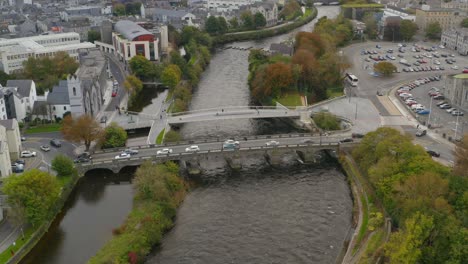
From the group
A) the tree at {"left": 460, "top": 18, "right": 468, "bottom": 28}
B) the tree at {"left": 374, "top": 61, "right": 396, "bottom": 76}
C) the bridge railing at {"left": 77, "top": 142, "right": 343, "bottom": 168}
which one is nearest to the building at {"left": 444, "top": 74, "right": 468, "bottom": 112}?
the tree at {"left": 374, "top": 61, "right": 396, "bottom": 76}

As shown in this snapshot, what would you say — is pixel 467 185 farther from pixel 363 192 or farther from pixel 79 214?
pixel 79 214

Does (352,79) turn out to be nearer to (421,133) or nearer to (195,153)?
(421,133)

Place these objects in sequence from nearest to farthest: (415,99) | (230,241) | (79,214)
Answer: (230,241), (79,214), (415,99)

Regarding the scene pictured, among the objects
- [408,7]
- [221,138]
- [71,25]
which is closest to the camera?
[221,138]

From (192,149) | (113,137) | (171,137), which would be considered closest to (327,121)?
(192,149)

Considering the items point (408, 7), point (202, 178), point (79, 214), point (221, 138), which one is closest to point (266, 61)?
point (221, 138)

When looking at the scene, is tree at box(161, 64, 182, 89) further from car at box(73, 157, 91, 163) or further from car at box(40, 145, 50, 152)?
car at box(73, 157, 91, 163)

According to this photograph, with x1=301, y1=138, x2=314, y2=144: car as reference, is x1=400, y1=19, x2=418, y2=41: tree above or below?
above
